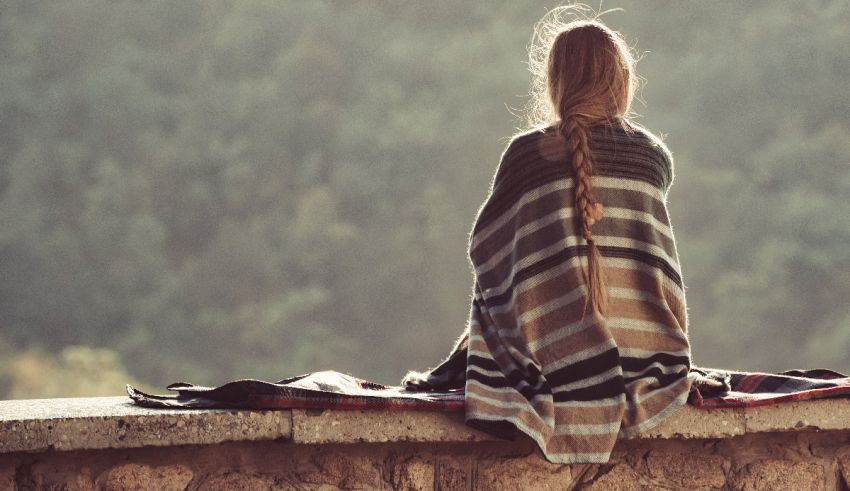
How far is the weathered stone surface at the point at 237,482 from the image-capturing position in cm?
266

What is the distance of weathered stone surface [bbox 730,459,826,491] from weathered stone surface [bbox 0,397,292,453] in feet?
4.40

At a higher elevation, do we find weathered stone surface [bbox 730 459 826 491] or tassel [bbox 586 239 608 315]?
tassel [bbox 586 239 608 315]

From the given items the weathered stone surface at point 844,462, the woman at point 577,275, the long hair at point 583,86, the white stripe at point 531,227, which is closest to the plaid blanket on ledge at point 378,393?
the woman at point 577,275

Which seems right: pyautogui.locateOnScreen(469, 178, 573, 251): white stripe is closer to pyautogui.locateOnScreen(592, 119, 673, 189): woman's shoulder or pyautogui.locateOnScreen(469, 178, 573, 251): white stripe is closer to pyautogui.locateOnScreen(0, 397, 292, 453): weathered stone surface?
pyautogui.locateOnScreen(592, 119, 673, 189): woman's shoulder

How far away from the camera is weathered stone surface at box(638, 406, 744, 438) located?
284 centimetres

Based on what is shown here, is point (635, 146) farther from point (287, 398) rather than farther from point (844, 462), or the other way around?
point (287, 398)

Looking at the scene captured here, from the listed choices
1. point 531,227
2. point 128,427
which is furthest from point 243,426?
point 531,227

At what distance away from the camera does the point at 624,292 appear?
9.98ft

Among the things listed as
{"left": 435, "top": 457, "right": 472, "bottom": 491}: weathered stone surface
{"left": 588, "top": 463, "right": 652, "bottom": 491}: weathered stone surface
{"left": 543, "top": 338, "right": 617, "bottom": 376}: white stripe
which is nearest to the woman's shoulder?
{"left": 543, "top": 338, "right": 617, "bottom": 376}: white stripe

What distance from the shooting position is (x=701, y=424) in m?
2.87

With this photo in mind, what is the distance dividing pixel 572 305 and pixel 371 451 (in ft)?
2.31

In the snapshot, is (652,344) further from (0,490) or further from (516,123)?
(0,490)

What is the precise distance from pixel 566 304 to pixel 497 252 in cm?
32

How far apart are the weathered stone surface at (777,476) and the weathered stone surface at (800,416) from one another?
15 centimetres
